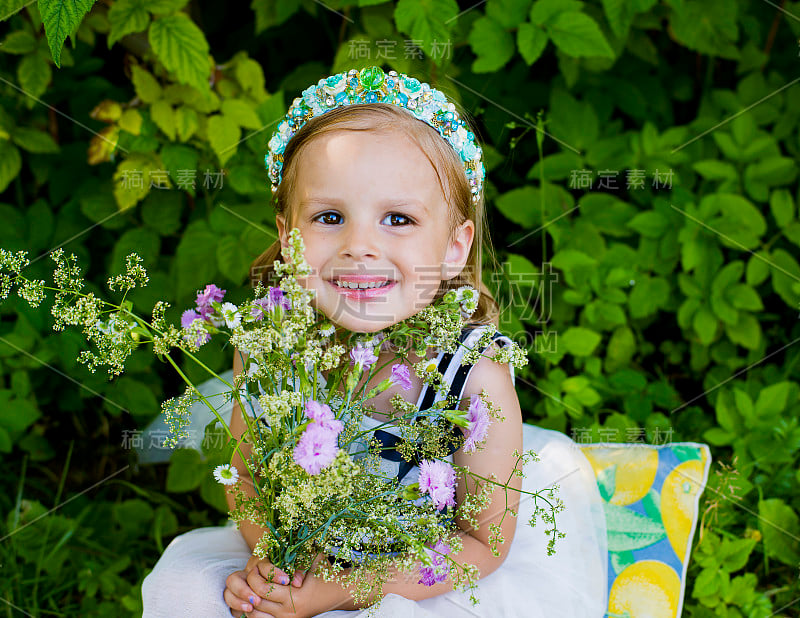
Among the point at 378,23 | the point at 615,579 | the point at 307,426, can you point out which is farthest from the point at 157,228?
the point at 615,579

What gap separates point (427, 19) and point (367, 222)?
768mm

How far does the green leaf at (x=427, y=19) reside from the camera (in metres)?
Answer: 1.75

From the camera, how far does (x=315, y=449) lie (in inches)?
37.2

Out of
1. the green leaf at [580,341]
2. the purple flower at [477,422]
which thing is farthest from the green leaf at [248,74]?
the purple flower at [477,422]

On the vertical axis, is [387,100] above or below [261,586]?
above

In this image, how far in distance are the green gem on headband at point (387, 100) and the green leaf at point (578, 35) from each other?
657 mm

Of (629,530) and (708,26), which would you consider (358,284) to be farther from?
(708,26)

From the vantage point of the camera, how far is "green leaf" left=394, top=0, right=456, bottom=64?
5.75 ft

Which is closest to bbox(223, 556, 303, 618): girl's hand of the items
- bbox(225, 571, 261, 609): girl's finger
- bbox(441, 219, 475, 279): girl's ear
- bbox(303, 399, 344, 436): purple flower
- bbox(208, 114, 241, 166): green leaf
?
bbox(225, 571, 261, 609): girl's finger

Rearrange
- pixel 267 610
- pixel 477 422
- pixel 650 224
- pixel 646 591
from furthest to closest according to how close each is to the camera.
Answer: pixel 650 224, pixel 646 591, pixel 267 610, pixel 477 422

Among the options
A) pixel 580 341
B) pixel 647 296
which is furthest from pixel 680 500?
pixel 647 296

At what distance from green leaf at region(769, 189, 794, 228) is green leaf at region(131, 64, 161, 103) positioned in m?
1.79

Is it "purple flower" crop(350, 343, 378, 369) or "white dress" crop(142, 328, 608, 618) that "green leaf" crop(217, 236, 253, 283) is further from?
"purple flower" crop(350, 343, 378, 369)

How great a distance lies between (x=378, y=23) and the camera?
6.51 ft
